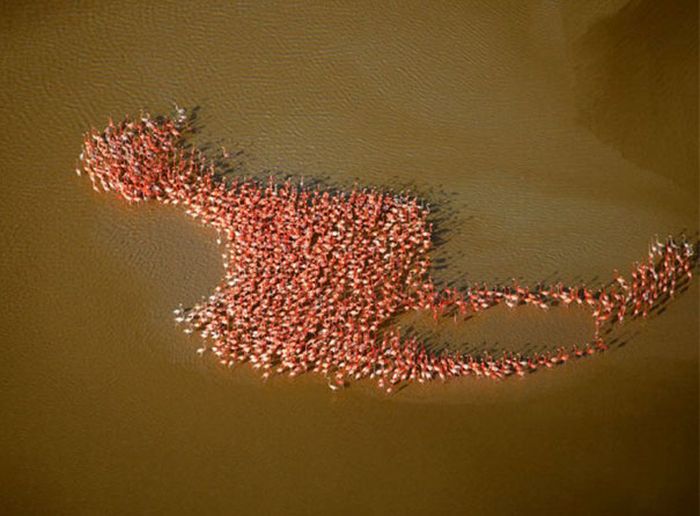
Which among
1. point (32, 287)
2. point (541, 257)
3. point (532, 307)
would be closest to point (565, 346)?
point (532, 307)

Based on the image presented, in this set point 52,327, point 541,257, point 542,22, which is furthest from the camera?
point 542,22

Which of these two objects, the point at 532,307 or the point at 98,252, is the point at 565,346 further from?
the point at 98,252

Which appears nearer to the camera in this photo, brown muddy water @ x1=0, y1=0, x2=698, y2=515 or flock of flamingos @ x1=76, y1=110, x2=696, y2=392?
brown muddy water @ x1=0, y1=0, x2=698, y2=515

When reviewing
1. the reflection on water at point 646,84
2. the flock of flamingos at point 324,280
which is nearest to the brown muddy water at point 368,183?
the reflection on water at point 646,84

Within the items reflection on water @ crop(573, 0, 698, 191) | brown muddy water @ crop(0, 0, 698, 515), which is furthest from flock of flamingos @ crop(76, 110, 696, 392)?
reflection on water @ crop(573, 0, 698, 191)

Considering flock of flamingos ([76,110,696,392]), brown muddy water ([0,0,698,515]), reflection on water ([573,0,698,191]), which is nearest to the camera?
brown muddy water ([0,0,698,515])

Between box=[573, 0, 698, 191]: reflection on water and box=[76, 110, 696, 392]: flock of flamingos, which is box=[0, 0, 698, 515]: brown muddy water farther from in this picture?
box=[76, 110, 696, 392]: flock of flamingos

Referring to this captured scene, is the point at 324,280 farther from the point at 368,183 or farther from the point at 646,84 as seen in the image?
the point at 646,84

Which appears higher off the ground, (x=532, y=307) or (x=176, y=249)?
(x=176, y=249)
